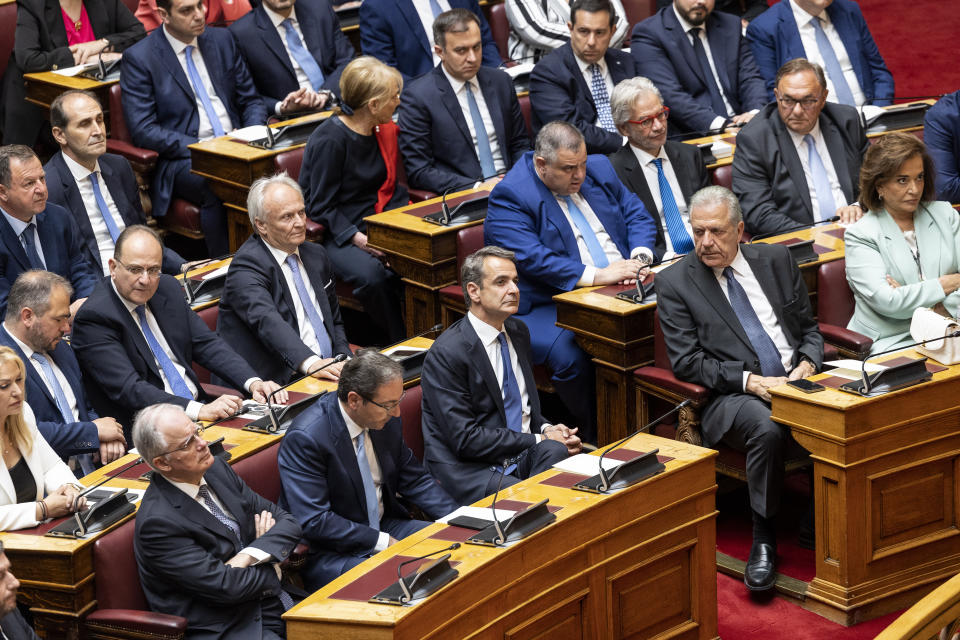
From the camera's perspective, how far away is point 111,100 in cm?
402

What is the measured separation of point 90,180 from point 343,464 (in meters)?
1.40

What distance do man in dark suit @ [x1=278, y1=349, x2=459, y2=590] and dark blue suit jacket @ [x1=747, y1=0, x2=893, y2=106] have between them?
2251 mm

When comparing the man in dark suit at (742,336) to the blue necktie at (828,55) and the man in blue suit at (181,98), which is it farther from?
the man in blue suit at (181,98)

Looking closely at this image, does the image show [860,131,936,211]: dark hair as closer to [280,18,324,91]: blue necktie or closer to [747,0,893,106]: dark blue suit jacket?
[747,0,893,106]: dark blue suit jacket

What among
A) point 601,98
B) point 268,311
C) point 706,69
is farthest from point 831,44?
point 268,311

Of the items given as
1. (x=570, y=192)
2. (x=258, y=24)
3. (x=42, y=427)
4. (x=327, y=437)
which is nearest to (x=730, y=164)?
(x=570, y=192)

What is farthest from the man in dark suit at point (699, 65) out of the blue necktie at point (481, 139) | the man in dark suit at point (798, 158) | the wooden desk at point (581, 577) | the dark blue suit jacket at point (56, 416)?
the dark blue suit jacket at point (56, 416)

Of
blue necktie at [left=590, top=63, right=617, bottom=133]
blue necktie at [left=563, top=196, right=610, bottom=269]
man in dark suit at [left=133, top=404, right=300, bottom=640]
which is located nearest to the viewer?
man in dark suit at [left=133, top=404, right=300, bottom=640]

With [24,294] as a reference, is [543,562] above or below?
below

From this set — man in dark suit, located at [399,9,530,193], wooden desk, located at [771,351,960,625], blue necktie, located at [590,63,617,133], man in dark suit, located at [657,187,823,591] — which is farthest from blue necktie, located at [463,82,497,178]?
wooden desk, located at [771,351,960,625]

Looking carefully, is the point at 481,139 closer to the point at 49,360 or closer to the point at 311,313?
the point at 311,313

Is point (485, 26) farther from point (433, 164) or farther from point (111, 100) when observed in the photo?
point (111, 100)

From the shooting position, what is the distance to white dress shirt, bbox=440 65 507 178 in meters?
3.86

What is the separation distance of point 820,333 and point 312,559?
4.16 feet
